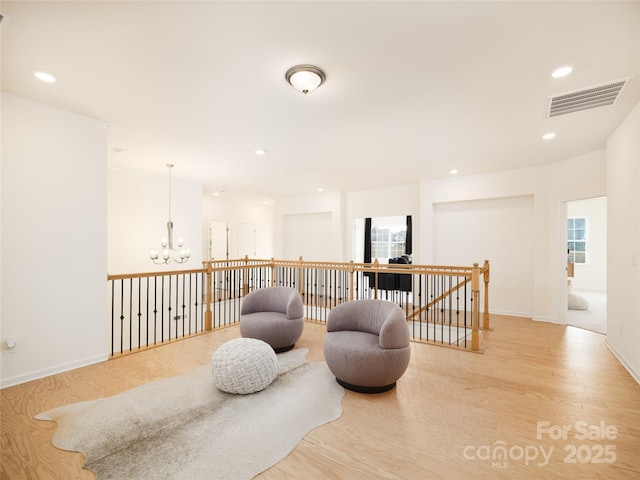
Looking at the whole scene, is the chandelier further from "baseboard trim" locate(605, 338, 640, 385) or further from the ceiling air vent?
"baseboard trim" locate(605, 338, 640, 385)

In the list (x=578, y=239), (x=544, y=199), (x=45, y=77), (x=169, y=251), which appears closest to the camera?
(x=45, y=77)

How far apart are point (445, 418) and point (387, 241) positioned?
25.1 feet

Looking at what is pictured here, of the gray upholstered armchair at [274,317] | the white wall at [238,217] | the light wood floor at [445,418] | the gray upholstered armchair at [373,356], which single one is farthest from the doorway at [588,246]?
the white wall at [238,217]

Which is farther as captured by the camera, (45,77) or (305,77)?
(45,77)

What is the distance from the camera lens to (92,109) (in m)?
3.30

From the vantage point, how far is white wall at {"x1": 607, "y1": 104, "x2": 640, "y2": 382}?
3.17 m

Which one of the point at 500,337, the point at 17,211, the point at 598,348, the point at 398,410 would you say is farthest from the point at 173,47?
the point at 598,348

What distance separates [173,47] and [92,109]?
173cm

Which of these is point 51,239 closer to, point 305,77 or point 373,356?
point 305,77

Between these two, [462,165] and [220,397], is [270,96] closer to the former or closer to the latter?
[220,397]

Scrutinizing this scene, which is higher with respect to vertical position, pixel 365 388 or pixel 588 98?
pixel 588 98

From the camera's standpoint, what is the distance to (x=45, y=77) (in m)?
2.69

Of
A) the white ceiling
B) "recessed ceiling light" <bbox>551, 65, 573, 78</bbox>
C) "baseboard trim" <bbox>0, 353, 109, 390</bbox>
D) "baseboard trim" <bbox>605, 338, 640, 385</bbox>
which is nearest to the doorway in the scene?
"baseboard trim" <bbox>605, 338, 640, 385</bbox>

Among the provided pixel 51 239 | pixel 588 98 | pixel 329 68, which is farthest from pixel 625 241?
pixel 51 239
